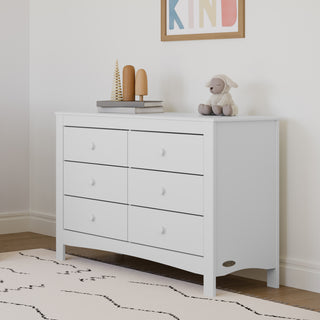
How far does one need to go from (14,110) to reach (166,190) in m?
1.70

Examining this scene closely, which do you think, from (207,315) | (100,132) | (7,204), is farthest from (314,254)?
(7,204)

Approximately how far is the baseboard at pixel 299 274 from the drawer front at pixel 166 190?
536 millimetres

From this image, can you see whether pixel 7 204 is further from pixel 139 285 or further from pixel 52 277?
pixel 139 285

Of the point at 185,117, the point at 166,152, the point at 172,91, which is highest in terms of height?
the point at 172,91

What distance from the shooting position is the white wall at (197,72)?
10.2ft

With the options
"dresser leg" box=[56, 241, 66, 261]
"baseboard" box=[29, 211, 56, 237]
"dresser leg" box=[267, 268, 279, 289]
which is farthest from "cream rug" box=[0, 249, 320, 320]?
"baseboard" box=[29, 211, 56, 237]

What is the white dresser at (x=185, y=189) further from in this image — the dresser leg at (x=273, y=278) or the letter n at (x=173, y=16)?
the letter n at (x=173, y=16)

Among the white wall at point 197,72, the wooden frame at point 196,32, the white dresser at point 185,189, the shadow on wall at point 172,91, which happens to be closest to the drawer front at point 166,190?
the white dresser at point 185,189

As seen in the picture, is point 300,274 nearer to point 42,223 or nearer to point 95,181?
point 95,181

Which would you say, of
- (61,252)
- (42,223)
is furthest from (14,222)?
(61,252)

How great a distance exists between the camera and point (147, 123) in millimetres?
3195

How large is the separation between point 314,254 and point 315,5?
1.09 meters

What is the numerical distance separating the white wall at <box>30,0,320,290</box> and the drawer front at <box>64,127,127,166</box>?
18.8 inches

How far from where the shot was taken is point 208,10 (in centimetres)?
345
